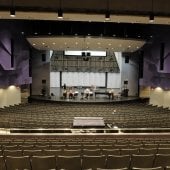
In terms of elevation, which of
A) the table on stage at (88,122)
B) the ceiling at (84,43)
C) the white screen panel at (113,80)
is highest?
the ceiling at (84,43)

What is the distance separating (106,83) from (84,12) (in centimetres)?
2521

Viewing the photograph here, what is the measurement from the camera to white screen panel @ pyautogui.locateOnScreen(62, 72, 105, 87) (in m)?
34.5

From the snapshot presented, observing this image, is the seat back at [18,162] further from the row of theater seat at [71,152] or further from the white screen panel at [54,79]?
the white screen panel at [54,79]

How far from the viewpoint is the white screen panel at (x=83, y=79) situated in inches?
1357

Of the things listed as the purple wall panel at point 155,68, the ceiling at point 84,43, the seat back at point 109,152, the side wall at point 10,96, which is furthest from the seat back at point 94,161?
the side wall at point 10,96

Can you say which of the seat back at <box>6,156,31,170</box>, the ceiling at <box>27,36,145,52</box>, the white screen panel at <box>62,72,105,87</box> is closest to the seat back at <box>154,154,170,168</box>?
the seat back at <box>6,156,31,170</box>

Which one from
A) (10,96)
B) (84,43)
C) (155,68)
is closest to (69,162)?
(10,96)

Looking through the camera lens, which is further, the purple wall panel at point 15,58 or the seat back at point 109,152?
the purple wall panel at point 15,58

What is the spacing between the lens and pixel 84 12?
32.3ft

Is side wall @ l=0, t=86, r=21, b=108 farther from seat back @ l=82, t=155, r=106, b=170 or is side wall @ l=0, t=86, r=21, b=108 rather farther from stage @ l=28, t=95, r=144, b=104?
seat back @ l=82, t=155, r=106, b=170

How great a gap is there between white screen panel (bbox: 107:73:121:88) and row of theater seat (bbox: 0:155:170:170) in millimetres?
28487

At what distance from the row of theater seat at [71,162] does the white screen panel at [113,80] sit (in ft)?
93.5

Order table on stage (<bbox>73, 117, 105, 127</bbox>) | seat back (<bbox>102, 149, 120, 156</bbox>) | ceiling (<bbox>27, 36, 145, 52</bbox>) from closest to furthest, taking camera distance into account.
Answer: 1. seat back (<bbox>102, 149, 120, 156</bbox>)
2. table on stage (<bbox>73, 117, 105, 127</bbox>)
3. ceiling (<bbox>27, 36, 145, 52</bbox>)

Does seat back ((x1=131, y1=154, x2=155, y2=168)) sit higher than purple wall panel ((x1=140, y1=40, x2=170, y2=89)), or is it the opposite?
purple wall panel ((x1=140, y1=40, x2=170, y2=89))
